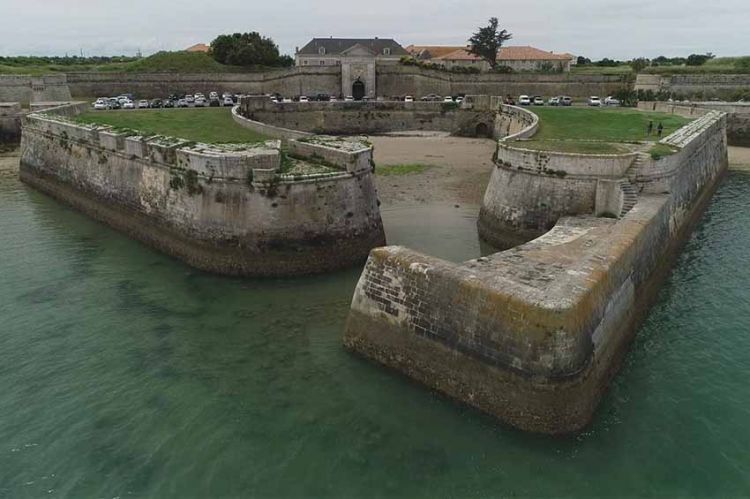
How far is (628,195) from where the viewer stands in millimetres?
Result: 17734

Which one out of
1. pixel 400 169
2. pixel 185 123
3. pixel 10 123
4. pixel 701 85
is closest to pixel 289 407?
pixel 400 169

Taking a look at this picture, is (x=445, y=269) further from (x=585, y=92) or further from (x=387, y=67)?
(x=585, y=92)

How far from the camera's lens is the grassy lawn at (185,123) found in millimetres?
27953

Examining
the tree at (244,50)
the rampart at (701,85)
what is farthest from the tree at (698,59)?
the tree at (244,50)

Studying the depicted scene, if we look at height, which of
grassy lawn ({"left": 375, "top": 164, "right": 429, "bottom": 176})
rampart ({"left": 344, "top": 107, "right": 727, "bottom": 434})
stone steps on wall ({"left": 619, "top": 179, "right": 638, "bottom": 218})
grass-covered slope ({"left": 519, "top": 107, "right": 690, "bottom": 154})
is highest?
grass-covered slope ({"left": 519, "top": 107, "right": 690, "bottom": 154})

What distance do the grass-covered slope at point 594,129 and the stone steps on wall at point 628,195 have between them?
224 cm

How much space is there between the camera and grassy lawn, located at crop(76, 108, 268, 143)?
91.7ft

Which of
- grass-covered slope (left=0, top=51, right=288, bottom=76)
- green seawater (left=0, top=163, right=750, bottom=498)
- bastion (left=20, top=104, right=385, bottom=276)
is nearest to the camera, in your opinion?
green seawater (left=0, top=163, right=750, bottom=498)

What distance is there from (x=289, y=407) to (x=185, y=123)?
995 inches

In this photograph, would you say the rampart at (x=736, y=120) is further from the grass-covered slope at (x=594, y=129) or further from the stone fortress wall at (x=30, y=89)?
the stone fortress wall at (x=30, y=89)

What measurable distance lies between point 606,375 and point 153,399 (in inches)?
365

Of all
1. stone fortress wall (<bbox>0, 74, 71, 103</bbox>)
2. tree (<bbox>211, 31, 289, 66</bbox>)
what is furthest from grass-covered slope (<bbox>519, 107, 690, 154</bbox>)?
stone fortress wall (<bbox>0, 74, 71, 103</bbox>)

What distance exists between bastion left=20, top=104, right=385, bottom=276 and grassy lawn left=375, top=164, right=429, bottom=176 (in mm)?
9823

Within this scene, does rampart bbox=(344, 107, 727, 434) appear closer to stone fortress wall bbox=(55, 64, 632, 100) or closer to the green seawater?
the green seawater
